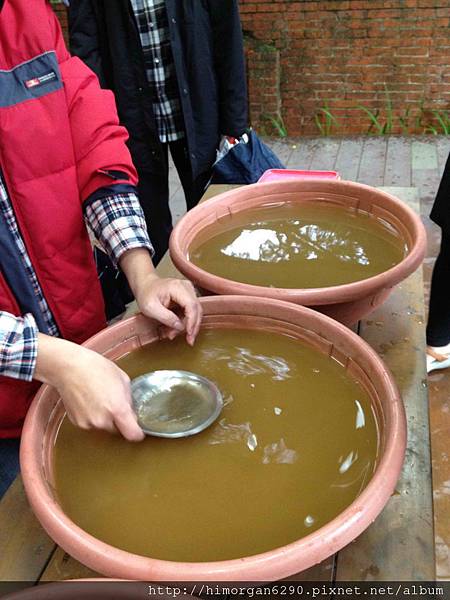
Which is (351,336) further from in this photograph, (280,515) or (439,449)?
(439,449)

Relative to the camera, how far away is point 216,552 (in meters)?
0.76

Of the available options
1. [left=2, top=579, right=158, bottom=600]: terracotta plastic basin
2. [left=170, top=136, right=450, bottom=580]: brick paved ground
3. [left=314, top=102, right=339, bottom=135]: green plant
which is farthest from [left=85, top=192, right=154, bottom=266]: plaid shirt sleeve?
[left=314, top=102, right=339, bottom=135]: green plant

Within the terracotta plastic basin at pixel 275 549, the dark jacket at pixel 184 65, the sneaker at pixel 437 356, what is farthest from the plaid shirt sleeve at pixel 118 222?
the sneaker at pixel 437 356

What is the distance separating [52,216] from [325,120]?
439 centimetres

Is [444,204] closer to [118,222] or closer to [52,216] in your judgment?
[118,222]

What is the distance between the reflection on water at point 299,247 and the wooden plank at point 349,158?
2.86 metres

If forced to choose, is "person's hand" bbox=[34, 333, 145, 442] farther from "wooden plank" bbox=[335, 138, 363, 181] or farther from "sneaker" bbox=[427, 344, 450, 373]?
"wooden plank" bbox=[335, 138, 363, 181]

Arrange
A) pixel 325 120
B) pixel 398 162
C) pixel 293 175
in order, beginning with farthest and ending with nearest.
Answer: pixel 325 120 → pixel 398 162 → pixel 293 175

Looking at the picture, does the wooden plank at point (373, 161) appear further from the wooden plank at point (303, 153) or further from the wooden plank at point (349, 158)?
the wooden plank at point (303, 153)

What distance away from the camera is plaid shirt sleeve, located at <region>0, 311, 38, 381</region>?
0.95 meters

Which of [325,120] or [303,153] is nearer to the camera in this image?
[303,153]

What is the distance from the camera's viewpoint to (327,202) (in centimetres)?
154

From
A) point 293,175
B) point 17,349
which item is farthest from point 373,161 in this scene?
point 17,349

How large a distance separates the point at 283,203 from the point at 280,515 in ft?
3.20
